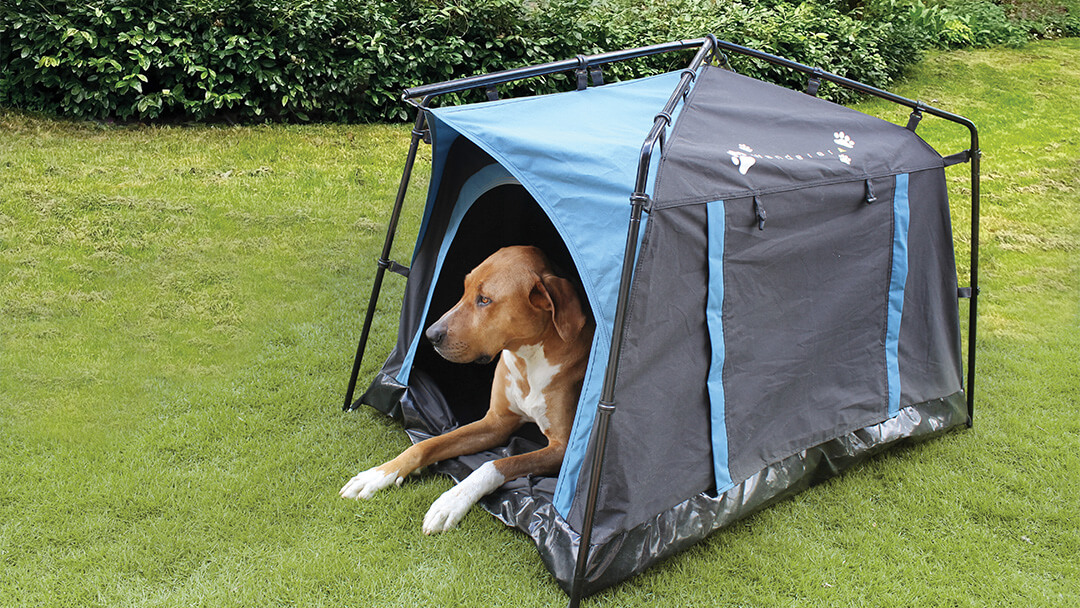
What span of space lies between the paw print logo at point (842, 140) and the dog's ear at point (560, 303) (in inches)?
46.0

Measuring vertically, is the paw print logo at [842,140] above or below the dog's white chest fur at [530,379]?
above

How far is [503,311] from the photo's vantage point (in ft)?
10.0

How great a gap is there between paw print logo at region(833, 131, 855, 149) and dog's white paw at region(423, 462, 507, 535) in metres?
1.79

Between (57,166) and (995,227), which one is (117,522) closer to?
(57,166)

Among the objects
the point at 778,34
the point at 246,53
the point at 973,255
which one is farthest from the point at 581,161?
the point at 778,34

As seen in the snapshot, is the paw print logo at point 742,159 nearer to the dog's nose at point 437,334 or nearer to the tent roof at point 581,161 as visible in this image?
the tent roof at point 581,161

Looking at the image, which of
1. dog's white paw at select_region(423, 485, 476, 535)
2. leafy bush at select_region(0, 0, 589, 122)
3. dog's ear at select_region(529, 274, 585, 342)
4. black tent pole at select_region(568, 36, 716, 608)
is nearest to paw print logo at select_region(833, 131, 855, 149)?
black tent pole at select_region(568, 36, 716, 608)

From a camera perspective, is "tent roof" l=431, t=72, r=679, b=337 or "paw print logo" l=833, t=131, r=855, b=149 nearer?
"tent roof" l=431, t=72, r=679, b=337

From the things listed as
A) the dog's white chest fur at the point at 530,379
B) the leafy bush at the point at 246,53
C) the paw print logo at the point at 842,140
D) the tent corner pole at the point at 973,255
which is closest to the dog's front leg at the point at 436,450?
the dog's white chest fur at the point at 530,379

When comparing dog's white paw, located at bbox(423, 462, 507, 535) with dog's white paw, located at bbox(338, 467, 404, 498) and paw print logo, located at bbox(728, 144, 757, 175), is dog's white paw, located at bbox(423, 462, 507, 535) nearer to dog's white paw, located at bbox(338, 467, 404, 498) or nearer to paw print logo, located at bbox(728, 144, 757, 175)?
dog's white paw, located at bbox(338, 467, 404, 498)

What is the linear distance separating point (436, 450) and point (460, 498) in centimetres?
34

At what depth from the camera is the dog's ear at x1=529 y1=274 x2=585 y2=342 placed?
305cm

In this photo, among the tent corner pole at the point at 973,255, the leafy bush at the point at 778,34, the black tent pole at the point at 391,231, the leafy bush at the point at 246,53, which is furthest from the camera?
the leafy bush at the point at 778,34

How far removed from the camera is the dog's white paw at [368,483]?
123 inches
